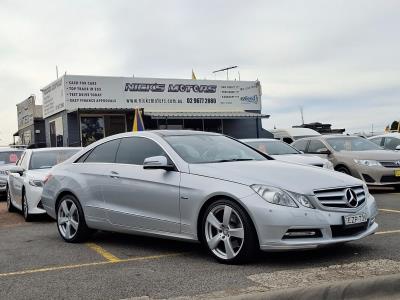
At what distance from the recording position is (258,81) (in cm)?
3003

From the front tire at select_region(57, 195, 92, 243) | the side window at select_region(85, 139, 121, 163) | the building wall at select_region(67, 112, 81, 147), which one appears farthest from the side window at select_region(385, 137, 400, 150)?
the building wall at select_region(67, 112, 81, 147)

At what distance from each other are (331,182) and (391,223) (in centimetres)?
273

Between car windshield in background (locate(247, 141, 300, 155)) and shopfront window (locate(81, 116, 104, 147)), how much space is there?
1386 centimetres

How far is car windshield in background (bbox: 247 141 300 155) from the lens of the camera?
13.2m

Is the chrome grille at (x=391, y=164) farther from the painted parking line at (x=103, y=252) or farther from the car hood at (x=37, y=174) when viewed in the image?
the painted parking line at (x=103, y=252)

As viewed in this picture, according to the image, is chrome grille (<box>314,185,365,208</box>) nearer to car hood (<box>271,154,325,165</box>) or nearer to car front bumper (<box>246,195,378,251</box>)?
car front bumper (<box>246,195,378,251</box>)

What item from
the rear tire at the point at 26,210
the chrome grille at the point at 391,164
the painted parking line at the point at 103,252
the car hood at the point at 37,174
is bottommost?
the painted parking line at the point at 103,252

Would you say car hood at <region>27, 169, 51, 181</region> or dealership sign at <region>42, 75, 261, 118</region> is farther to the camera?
dealership sign at <region>42, 75, 261, 118</region>

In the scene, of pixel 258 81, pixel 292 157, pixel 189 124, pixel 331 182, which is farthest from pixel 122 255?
pixel 258 81

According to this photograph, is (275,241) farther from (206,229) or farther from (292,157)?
(292,157)

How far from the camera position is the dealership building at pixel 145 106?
84.1 feet

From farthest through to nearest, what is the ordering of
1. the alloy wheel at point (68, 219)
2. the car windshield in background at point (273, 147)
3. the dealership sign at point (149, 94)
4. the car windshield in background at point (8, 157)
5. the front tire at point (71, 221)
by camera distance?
the dealership sign at point (149, 94), the car windshield in background at point (8, 157), the car windshield in background at point (273, 147), the alloy wheel at point (68, 219), the front tire at point (71, 221)

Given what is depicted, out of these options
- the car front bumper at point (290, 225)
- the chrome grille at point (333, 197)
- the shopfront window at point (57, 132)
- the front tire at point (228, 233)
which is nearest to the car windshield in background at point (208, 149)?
the front tire at point (228, 233)

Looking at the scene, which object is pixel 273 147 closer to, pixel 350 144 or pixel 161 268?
pixel 350 144
